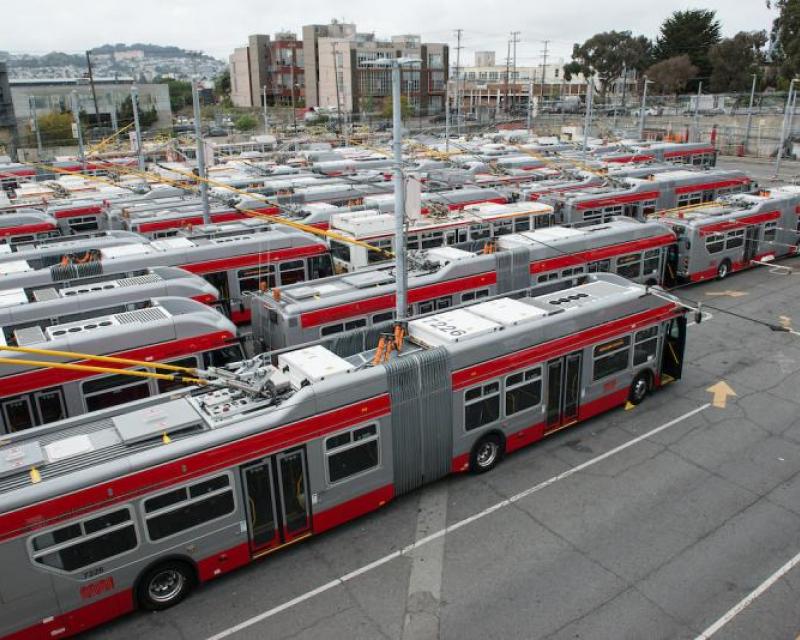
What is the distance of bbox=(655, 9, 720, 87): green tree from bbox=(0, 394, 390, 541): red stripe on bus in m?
104

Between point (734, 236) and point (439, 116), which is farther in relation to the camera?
point (439, 116)

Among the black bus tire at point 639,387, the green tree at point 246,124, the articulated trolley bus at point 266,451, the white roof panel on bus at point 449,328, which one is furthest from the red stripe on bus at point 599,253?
the green tree at point 246,124

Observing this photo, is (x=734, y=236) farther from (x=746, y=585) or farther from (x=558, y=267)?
(x=746, y=585)

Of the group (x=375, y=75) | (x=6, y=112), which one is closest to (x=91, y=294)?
(x=6, y=112)

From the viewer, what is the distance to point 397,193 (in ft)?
40.5

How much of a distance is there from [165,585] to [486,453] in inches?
251

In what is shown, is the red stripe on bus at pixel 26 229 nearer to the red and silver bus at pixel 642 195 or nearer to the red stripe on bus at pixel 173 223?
the red stripe on bus at pixel 173 223

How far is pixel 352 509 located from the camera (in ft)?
37.8

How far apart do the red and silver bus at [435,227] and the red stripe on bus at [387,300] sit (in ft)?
7.90

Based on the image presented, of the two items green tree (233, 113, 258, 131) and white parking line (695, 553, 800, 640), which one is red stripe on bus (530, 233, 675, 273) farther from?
green tree (233, 113, 258, 131)

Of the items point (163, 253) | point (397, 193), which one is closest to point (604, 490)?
point (397, 193)

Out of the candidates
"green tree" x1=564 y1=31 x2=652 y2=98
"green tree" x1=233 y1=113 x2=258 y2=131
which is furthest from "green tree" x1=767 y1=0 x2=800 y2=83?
"green tree" x1=233 y1=113 x2=258 y2=131

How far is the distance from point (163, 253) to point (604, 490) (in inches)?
567

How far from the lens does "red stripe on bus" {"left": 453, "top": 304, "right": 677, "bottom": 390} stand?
41.1ft
